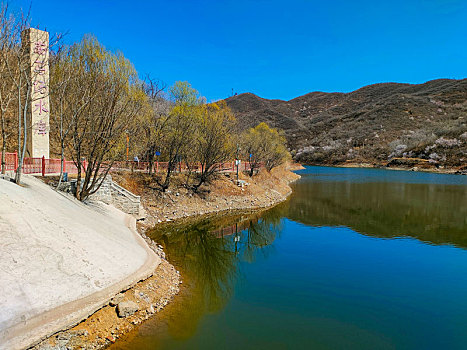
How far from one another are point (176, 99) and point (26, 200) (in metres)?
16.3

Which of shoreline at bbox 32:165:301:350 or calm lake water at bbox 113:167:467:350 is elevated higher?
shoreline at bbox 32:165:301:350

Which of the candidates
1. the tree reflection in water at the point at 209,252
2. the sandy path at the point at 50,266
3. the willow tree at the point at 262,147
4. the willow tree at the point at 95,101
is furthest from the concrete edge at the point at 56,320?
the willow tree at the point at 262,147

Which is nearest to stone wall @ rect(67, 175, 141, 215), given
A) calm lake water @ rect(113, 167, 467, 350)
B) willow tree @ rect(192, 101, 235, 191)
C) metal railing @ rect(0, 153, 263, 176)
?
metal railing @ rect(0, 153, 263, 176)

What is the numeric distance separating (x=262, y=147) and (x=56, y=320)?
113 ft

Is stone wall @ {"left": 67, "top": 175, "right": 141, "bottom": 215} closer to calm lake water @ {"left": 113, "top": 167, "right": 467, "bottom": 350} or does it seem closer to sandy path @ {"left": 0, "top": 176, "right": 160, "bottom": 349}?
calm lake water @ {"left": 113, "top": 167, "right": 467, "bottom": 350}

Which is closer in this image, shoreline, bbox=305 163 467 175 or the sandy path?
the sandy path

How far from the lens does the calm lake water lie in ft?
24.7

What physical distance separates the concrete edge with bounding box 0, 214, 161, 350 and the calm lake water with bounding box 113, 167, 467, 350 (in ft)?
3.88

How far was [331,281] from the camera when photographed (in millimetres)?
11141

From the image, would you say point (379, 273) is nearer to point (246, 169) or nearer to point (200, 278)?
point (200, 278)

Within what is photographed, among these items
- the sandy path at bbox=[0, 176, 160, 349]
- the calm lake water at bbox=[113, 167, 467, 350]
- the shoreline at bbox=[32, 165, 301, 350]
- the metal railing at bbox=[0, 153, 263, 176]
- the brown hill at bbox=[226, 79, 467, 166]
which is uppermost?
the brown hill at bbox=[226, 79, 467, 166]

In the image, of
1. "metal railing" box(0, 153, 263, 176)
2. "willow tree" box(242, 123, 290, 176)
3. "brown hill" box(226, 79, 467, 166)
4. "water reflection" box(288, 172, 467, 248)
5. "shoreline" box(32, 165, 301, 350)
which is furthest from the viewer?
"brown hill" box(226, 79, 467, 166)

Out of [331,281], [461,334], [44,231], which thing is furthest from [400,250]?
[44,231]

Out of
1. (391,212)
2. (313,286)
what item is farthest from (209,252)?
(391,212)
